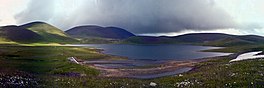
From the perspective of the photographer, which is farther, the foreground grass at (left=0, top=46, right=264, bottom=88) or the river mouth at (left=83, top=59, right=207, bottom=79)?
the river mouth at (left=83, top=59, right=207, bottom=79)

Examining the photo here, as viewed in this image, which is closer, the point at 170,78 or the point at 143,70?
the point at 170,78

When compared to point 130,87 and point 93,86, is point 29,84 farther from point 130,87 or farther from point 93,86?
point 130,87

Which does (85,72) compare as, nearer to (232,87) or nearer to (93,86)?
(93,86)

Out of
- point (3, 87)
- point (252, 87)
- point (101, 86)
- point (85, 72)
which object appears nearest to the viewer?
point (3, 87)

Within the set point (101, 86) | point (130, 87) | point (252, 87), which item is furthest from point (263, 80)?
point (101, 86)

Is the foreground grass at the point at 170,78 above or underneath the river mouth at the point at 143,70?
above

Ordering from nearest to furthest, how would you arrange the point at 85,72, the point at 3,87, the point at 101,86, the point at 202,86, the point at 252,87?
the point at 3,87 < the point at 252,87 < the point at 202,86 < the point at 101,86 < the point at 85,72

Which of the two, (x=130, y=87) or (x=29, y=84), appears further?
(x=130, y=87)

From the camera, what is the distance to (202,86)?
2634cm

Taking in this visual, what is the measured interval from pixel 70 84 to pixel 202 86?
37.5ft

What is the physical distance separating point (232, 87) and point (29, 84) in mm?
16284

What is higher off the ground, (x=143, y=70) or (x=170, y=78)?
(x=170, y=78)

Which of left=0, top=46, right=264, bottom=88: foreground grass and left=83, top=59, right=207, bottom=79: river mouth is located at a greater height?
left=0, top=46, right=264, bottom=88: foreground grass

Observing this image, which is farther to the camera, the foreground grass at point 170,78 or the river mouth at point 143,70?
the river mouth at point 143,70
